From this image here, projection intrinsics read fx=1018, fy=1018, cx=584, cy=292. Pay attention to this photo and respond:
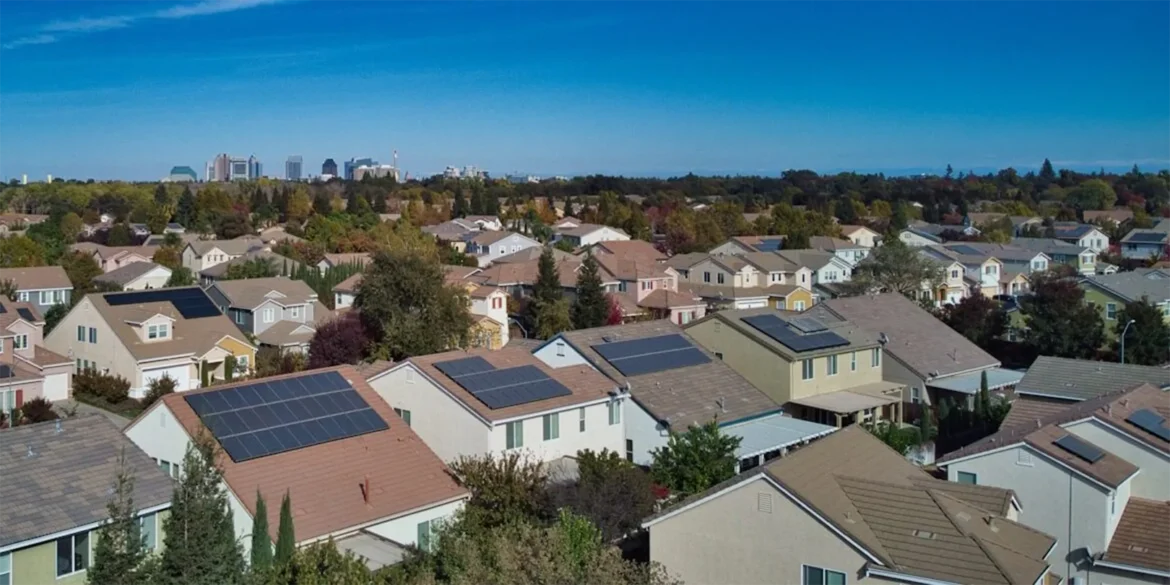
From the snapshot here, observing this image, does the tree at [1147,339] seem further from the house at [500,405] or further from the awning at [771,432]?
the house at [500,405]

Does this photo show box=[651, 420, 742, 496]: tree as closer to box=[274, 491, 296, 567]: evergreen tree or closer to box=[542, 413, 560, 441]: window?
box=[542, 413, 560, 441]: window

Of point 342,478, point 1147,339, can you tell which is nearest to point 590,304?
point 1147,339

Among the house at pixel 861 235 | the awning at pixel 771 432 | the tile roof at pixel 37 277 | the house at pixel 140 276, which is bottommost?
the awning at pixel 771 432

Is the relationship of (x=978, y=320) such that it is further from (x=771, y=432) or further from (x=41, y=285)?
(x=41, y=285)

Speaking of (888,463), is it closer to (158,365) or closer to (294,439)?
(294,439)

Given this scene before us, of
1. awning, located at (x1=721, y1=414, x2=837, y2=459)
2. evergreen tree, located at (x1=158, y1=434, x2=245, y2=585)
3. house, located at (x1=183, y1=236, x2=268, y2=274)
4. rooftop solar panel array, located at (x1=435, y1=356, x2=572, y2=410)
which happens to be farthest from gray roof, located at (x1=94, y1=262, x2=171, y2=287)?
evergreen tree, located at (x1=158, y1=434, x2=245, y2=585)

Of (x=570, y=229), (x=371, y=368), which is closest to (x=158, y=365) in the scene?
(x=371, y=368)

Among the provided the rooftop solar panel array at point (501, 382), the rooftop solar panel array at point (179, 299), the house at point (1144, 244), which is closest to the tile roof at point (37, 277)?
the rooftop solar panel array at point (179, 299)
